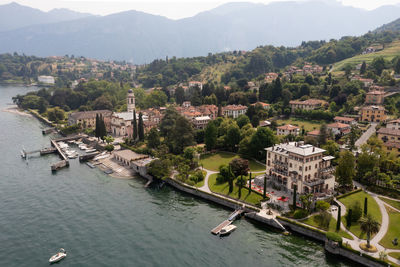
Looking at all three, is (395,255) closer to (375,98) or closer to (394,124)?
(394,124)

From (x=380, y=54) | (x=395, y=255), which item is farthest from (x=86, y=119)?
(x=380, y=54)

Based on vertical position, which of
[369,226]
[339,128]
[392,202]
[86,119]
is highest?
[339,128]

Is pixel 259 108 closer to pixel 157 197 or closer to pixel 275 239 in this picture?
pixel 157 197

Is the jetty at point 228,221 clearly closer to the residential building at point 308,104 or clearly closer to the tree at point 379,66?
the residential building at point 308,104

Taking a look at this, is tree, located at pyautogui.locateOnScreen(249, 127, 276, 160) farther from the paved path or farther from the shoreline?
the shoreline

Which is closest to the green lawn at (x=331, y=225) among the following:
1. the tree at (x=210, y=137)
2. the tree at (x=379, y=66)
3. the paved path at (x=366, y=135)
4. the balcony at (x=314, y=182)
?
the balcony at (x=314, y=182)

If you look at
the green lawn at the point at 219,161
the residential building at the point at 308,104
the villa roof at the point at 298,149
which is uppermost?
the residential building at the point at 308,104

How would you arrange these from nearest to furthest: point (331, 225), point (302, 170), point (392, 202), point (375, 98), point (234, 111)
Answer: point (331, 225) < point (392, 202) < point (302, 170) < point (375, 98) < point (234, 111)
